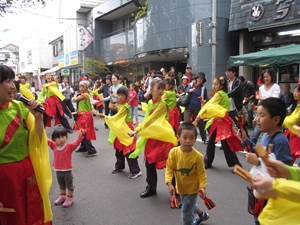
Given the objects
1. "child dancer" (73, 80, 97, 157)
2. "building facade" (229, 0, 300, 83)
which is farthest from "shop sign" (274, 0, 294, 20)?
"child dancer" (73, 80, 97, 157)

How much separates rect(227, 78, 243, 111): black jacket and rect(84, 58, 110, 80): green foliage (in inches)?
689

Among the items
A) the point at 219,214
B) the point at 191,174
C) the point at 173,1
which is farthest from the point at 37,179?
the point at 173,1

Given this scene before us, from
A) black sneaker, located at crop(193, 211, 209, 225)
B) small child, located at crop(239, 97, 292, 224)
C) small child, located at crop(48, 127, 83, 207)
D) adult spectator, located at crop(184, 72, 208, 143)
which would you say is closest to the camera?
small child, located at crop(239, 97, 292, 224)

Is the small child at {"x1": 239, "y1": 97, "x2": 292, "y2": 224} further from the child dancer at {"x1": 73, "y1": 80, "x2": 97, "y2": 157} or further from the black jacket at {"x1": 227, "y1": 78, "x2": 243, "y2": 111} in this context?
the child dancer at {"x1": 73, "y1": 80, "x2": 97, "y2": 157}

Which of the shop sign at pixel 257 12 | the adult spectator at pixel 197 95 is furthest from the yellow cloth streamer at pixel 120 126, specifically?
the shop sign at pixel 257 12

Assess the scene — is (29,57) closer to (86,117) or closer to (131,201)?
(86,117)

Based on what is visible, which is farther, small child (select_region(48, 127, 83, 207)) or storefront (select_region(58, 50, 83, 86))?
storefront (select_region(58, 50, 83, 86))

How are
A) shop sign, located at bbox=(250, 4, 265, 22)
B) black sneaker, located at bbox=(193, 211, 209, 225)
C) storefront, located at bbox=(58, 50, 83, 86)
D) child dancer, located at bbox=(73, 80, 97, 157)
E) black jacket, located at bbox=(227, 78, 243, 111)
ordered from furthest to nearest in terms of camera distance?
storefront, located at bbox=(58, 50, 83, 86) → shop sign, located at bbox=(250, 4, 265, 22) → child dancer, located at bbox=(73, 80, 97, 157) → black jacket, located at bbox=(227, 78, 243, 111) → black sneaker, located at bbox=(193, 211, 209, 225)

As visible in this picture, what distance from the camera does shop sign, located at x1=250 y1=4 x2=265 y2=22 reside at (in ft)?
34.6

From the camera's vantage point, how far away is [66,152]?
12.9 feet

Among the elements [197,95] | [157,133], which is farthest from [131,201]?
[197,95]

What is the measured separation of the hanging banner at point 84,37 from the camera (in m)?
24.7

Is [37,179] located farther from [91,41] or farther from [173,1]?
[91,41]

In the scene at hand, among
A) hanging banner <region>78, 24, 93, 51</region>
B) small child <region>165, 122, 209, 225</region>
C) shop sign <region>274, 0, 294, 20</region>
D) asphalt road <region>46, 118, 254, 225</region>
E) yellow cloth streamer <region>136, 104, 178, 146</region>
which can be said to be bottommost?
asphalt road <region>46, 118, 254, 225</region>
